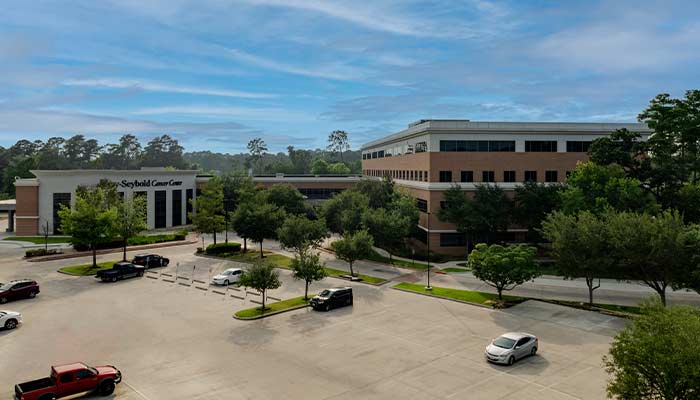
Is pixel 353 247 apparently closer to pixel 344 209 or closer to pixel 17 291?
pixel 344 209

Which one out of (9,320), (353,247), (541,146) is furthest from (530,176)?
→ (9,320)

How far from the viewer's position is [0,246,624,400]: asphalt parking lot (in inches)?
912

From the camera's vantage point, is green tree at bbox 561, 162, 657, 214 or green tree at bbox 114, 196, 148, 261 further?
green tree at bbox 114, 196, 148, 261

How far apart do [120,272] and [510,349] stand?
36980mm

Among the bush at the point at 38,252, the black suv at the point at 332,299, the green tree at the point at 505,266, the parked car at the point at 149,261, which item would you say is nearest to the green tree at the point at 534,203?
the green tree at the point at 505,266

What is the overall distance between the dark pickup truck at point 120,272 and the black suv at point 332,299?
69.8 ft

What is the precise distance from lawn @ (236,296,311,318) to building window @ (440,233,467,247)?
27.2m

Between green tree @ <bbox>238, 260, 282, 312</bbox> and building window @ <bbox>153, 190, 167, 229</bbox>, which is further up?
building window @ <bbox>153, 190, 167, 229</bbox>

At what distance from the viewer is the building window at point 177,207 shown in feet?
287

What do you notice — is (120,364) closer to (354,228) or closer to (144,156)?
(354,228)

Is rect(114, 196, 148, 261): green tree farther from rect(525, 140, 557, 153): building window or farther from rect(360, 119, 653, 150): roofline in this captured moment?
rect(525, 140, 557, 153): building window

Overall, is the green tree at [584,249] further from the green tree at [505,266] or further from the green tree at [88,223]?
the green tree at [88,223]

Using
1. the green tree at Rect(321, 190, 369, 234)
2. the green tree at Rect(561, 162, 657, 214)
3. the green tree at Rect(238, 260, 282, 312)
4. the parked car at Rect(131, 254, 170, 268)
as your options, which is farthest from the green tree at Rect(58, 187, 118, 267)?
the green tree at Rect(561, 162, 657, 214)

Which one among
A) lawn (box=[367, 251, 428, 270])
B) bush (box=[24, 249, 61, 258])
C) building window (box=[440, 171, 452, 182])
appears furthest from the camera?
building window (box=[440, 171, 452, 182])
